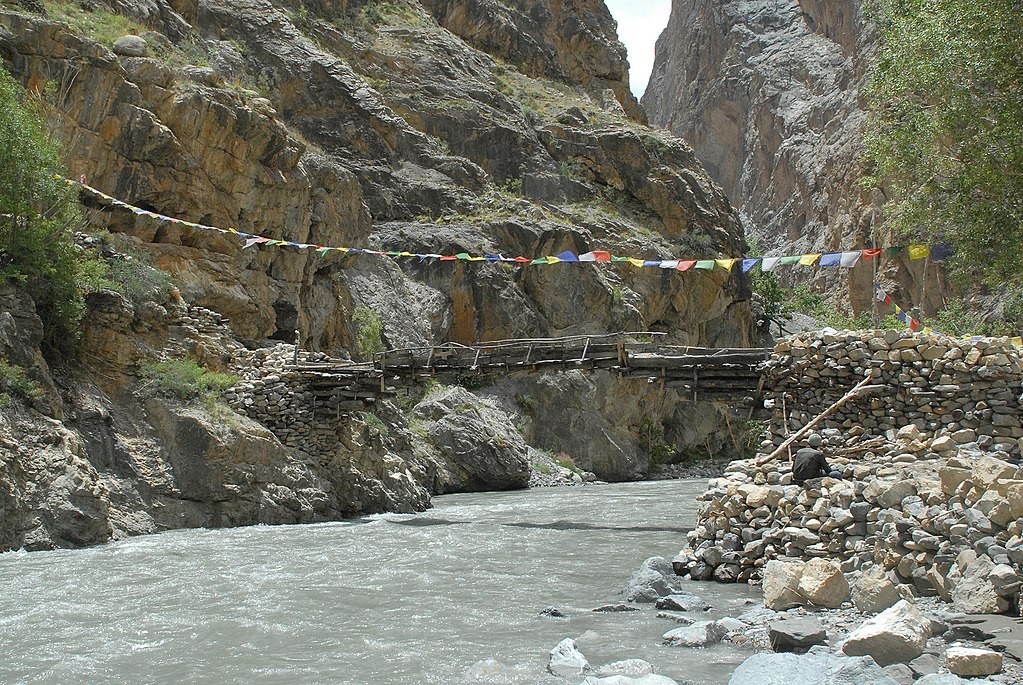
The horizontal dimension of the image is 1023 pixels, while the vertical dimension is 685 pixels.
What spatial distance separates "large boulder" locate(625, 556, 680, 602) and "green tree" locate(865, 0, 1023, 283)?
8777 millimetres

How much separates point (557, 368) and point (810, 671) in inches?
583

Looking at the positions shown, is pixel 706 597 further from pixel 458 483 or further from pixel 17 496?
pixel 458 483

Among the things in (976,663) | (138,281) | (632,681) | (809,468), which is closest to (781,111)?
(138,281)

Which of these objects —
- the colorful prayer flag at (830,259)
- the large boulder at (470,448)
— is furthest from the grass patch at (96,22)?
the colorful prayer flag at (830,259)

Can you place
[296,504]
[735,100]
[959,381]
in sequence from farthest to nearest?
[735,100], [296,504], [959,381]

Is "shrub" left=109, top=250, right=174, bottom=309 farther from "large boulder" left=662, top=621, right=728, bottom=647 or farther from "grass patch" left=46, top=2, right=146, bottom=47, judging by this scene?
"large boulder" left=662, top=621, right=728, bottom=647

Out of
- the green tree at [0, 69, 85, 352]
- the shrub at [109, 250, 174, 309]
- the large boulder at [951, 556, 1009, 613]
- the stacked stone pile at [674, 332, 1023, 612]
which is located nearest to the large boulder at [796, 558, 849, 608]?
the stacked stone pile at [674, 332, 1023, 612]

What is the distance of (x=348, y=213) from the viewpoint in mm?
31516

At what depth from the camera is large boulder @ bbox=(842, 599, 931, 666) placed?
617cm

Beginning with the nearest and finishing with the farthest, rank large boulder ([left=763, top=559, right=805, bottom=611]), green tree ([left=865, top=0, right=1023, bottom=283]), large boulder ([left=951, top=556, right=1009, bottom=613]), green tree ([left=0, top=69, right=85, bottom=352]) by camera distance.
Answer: large boulder ([left=951, top=556, right=1009, bottom=613]) < large boulder ([left=763, top=559, right=805, bottom=611]) < green tree ([left=865, top=0, right=1023, bottom=283]) < green tree ([left=0, top=69, right=85, bottom=352])

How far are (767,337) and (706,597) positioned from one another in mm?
45245

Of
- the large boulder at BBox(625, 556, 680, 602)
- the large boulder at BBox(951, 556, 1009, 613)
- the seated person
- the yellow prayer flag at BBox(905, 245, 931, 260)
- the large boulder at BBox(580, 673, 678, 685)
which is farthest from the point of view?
the yellow prayer flag at BBox(905, 245, 931, 260)

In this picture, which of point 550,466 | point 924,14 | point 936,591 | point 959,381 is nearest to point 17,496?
point 936,591

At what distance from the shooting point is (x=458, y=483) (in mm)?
29562
